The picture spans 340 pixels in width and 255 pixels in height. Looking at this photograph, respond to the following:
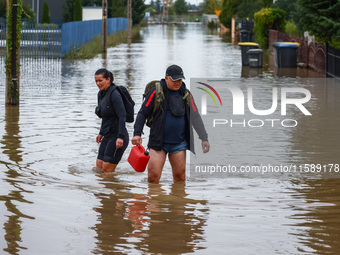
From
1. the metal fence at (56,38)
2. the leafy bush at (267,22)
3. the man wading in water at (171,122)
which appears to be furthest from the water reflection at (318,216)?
the leafy bush at (267,22)

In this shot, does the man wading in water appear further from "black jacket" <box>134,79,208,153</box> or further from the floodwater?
the floodwater

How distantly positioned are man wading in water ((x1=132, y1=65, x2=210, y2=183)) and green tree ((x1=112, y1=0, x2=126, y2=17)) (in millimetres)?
78296

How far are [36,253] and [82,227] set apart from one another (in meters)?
0.97

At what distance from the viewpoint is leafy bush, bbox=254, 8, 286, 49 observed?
45662 millimetres

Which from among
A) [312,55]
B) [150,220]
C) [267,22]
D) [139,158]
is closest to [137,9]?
[267,22]

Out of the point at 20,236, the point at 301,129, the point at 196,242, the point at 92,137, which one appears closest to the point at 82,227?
the point at 20,236

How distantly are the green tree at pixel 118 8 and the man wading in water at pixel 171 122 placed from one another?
257 ft

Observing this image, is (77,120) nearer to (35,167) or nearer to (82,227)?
(35,167)

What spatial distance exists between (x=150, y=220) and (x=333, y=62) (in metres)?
20.6

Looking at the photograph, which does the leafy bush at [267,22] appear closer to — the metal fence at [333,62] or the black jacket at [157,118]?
the metal fence at [333,62]

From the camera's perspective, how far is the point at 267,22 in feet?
150

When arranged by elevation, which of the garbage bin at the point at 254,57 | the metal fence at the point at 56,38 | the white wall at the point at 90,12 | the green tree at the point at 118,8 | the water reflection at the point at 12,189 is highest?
the green tree at the point at 118,8

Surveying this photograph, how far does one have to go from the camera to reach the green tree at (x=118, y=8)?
86738 mm

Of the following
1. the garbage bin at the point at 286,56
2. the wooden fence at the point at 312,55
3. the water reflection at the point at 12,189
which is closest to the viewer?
the water reflection at the point at 12,189
